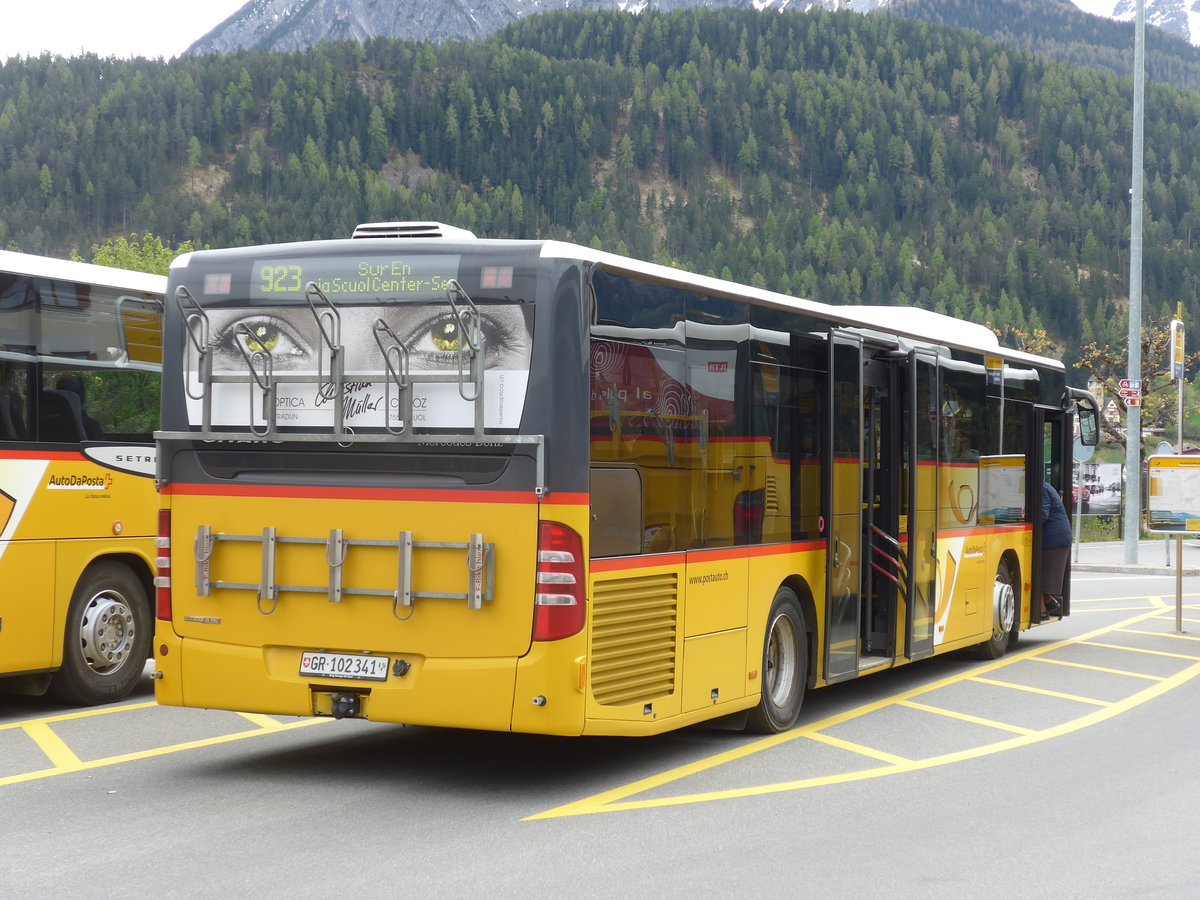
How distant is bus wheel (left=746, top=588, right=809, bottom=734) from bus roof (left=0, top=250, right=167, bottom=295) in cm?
441

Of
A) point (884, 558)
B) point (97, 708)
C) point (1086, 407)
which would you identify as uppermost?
point (1086, 407)

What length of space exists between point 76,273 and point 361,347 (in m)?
3.79

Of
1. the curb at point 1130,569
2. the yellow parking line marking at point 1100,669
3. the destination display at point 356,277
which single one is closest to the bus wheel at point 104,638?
the destination display at point 356,277

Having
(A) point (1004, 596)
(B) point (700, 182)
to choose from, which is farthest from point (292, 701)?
(B) point (700, 182)

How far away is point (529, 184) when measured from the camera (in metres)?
184

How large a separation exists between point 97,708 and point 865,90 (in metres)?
197

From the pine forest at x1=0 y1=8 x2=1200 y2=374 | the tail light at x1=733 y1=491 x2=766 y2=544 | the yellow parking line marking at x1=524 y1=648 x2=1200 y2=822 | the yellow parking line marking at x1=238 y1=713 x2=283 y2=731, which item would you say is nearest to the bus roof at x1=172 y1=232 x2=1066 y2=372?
the tail light at x1=733 y1=491 x2=766 y2=544

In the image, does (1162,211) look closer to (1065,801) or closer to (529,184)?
(529,184)

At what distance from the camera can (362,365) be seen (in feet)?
25.4

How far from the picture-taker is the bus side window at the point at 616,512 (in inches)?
296

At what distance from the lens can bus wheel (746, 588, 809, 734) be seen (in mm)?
9531

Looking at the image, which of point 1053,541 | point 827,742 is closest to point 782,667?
point 827,742

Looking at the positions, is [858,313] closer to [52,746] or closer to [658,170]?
[52,746]

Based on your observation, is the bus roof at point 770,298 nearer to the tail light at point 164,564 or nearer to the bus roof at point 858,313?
the bus roof at point 858,313
